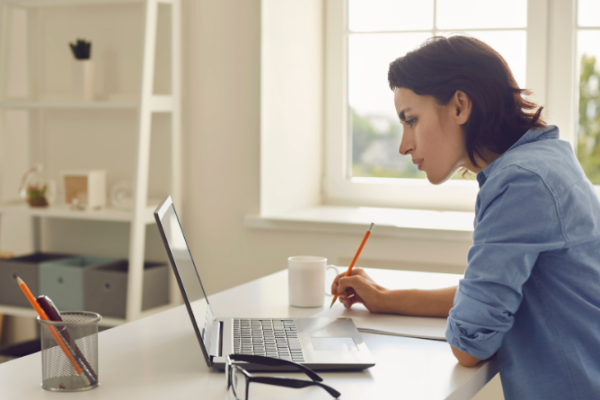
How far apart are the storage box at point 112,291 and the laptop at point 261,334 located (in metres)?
1.32

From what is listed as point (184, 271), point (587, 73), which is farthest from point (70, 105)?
point (587, 73)

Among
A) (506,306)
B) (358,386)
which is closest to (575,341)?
(506,306)

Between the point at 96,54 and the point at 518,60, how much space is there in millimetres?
1750

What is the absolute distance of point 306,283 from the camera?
1.35 meters

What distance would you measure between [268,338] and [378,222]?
4.07 feet

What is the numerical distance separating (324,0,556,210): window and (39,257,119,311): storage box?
3.56 ft

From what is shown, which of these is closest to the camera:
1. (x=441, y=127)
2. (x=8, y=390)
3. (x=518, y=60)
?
(x=8, y=390)

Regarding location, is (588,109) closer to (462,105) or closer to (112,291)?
(462,105)

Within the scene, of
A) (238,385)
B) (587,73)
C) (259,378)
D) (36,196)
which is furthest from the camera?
(36,196)

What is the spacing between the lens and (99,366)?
97cm

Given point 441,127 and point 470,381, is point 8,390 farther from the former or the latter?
point 441,127

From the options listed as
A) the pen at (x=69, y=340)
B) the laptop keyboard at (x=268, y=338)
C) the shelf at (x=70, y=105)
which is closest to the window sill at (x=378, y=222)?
the shelf at (x=70, y=105)

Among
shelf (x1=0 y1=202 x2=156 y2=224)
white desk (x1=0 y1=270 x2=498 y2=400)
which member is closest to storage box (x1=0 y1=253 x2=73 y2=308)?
shelf (x1=0 y1=202 x2=156 y2=224)

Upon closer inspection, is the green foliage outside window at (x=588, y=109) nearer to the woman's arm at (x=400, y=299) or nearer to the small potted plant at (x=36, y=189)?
the woman's arm at (x=400, y=299)
